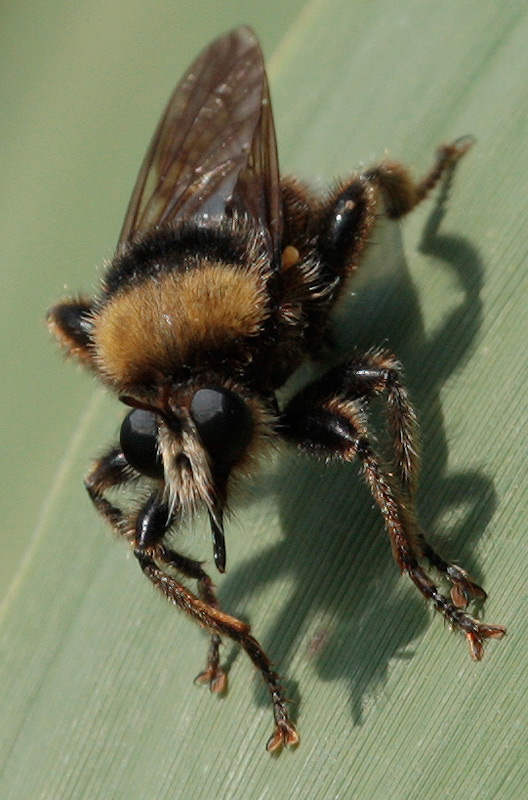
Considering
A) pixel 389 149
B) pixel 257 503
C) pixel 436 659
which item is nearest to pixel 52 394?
pixel 257 503

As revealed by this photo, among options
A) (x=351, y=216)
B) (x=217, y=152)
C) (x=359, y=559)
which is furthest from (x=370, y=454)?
(x=217, y=152)

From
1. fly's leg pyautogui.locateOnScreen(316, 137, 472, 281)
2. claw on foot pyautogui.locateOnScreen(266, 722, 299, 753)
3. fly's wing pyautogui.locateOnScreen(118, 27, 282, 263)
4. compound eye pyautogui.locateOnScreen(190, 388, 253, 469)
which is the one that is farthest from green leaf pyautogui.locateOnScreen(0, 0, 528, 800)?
fly's wing pyautogui.locateOnScreen(118, 27, 282, 263)

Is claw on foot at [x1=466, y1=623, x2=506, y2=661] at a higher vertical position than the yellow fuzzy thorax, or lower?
lower

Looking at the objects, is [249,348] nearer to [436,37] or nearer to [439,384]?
[439,384]

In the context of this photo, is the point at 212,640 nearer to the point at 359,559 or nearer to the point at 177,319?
the point at 359,559

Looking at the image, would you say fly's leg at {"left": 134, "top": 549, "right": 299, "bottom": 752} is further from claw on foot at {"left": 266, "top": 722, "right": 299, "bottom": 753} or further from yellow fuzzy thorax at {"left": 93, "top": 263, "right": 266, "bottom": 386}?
yellow fuzzy thorax at {"left": 93, "top": 263, "right": 266, "bottom": 386}

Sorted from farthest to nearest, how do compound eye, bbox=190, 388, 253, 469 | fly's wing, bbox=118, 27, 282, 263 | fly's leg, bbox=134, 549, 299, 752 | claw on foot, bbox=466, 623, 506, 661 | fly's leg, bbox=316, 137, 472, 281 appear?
fly's leg, bbox=316, 137, 472, 281, fly's wing, bbox=118, 27, 282, 263, fly's leg, bbox=134, 549, 299, 752, compound eye, bbox=190, 388, 253, 469, claw on foot, bbox=466, 623, 506, 661
